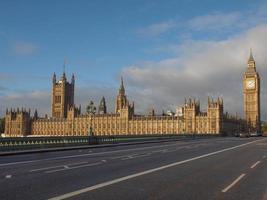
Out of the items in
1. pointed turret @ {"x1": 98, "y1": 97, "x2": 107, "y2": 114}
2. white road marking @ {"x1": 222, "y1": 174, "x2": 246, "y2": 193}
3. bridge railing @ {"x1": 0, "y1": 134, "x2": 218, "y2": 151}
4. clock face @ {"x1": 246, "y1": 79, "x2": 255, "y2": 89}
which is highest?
clock face @ {"x1": 246, "y1": 79, "x2": 255, "y2": 89}

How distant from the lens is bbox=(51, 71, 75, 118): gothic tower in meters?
194

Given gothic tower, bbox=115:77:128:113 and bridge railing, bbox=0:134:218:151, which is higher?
gothic tower, bbox=115:77:128:113

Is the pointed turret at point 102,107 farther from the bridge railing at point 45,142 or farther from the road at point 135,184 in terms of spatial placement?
the road at point 135,184

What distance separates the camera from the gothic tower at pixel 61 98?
637 feet

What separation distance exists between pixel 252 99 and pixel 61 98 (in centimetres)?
8817

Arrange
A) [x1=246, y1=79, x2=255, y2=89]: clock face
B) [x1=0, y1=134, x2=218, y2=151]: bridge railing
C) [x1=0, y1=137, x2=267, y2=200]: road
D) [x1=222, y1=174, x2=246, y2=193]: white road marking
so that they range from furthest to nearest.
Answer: [x1=246, y1=79, x2=255, y2=89]: clock face < [x1=0, y1=134, x2=218, y2=151]: bridge railing < [x1=222, y1=174, x2=246, y2=193]: white road marking < [x1=0, y1=137, x2=267, y2=200]: road

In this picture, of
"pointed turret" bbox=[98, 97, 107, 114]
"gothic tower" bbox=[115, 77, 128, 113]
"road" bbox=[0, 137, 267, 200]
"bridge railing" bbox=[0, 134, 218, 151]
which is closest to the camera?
"road" bbox=[0, 137, 267, 200]

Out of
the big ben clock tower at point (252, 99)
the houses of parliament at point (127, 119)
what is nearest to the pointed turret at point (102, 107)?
the houses of parliament at point (127, 119)

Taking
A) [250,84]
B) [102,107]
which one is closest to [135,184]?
[102,107]

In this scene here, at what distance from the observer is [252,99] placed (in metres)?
192

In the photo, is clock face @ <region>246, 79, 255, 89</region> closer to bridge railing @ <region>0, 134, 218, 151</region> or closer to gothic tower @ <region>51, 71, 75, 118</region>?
gothic tower @ <region>51, 71, 75, 118</region>

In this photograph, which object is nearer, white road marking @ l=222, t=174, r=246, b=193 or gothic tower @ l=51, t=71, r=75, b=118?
white road marking @ l=222, t=174, r=246, b=193

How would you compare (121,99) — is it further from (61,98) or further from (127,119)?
(61,98)

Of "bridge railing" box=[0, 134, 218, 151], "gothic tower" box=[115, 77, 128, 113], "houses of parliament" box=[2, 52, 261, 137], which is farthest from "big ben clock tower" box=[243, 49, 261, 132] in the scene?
"bridge railing" box=[0, 134, 218, 151]
